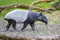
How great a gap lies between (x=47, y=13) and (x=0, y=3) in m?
3.48

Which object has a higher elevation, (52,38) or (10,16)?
(10,16)

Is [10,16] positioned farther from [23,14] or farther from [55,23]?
[55,23]

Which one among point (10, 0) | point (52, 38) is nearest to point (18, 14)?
point (52, 38)

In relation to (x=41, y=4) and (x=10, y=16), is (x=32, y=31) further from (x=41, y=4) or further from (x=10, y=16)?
(x=41, y=4)

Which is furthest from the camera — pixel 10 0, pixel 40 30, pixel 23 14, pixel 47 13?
pixel 10 0

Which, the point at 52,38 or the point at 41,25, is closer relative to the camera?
the point at 52,38

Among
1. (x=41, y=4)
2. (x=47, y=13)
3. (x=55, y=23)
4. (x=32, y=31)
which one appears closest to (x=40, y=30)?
(x=32, y=31)

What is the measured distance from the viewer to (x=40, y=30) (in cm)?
718

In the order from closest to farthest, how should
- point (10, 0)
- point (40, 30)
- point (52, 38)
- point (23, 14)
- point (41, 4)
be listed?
point (52, 38)
point (23, 14)
point (40, 30)
point (41, 4)
point (10, 0)

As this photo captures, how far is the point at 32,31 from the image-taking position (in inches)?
276

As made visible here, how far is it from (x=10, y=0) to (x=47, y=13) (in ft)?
12.4

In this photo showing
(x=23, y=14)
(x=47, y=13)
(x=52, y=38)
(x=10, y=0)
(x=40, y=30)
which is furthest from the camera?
(x=10, y=0)

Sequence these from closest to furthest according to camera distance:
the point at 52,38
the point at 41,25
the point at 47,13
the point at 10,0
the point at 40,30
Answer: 1. the point at 52,38
2. the point at 40,30
3. the point at 41,25
4. the point at 47,13
5. the point at 10,0

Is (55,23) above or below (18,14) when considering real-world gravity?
below
